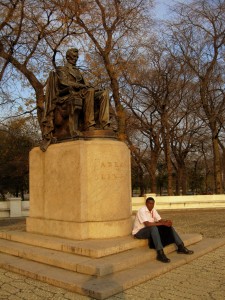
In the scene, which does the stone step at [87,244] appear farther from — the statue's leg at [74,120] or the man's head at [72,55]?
the man's head at [72,55]

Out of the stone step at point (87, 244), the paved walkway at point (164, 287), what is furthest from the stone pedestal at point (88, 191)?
the paved walkway at point (164, 287)

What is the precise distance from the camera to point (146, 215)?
22.4 feet

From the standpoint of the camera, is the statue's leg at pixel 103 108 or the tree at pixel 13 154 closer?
the statue's leg at pixel 103 108

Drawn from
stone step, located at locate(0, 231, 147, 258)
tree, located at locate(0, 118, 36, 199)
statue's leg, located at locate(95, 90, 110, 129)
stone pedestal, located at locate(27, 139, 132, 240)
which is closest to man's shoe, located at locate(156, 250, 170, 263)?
stone step, located at locate(0, 231, 147, 258)

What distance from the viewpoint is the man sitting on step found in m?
6.46

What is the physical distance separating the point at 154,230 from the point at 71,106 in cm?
307

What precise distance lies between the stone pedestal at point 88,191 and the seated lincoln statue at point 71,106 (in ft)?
1.56

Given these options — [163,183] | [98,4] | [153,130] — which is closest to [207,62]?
[153,130]

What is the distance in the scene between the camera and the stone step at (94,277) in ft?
16.1

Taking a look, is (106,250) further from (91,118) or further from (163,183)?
(163,183)

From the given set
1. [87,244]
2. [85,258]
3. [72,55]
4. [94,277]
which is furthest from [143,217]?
[72,55]

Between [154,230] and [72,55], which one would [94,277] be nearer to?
[154,230]

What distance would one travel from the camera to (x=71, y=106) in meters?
7.78

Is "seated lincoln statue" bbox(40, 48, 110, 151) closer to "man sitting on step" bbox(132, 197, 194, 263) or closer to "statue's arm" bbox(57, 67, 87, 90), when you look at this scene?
"statue's arm" bbox(57, 67, 87, 90)
